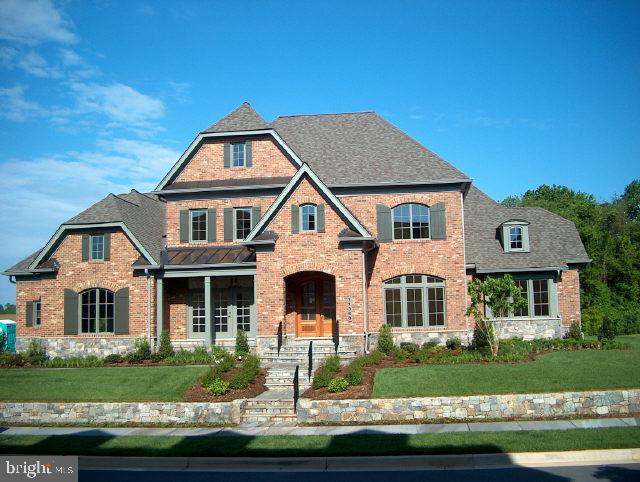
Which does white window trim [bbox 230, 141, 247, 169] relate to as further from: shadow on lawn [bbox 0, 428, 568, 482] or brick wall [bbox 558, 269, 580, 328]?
brick wall [bbox 558, 269, 580, 328]

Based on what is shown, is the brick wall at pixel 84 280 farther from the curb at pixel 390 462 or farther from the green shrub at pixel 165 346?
the curb at pixel 390 462

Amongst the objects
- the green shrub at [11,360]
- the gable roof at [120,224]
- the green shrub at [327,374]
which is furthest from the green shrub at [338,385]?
the green shrub at [11,360]

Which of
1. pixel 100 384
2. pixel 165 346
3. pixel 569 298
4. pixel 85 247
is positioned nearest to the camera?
pixel 100 384

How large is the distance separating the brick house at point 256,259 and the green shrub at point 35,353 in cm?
48

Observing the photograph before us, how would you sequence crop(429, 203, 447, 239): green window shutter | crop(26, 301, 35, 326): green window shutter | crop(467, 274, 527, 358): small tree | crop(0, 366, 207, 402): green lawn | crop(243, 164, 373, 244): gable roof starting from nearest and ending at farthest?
crop(0, 366, 207, 402): green lawn < crop(467, 274, 527, 358): small tree < crop(243, 164, 373, 244): gable roof < crop(429, 203, 447, 239): green window shutter < crop(26, 301, 35, 326): green window shutter

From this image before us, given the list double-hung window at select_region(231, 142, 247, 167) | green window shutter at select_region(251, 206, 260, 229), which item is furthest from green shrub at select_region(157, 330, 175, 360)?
double-hung window at select_region(231, 142, 247, 167)

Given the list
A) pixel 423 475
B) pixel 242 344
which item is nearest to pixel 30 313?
pixel 242 344

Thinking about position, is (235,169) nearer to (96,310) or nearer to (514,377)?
(96,310)

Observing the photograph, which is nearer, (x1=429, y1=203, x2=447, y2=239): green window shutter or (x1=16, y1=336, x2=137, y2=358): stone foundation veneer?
(x1=429, y1=203, x2=447, y2=239): green window shutter

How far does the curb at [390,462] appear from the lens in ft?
35.2

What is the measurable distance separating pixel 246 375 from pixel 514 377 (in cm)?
797

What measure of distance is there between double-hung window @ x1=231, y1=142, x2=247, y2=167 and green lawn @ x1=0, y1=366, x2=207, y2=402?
10.0 metres

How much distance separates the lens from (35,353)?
23672 mm

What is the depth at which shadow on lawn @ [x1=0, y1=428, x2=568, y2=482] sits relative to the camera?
11375 mm
